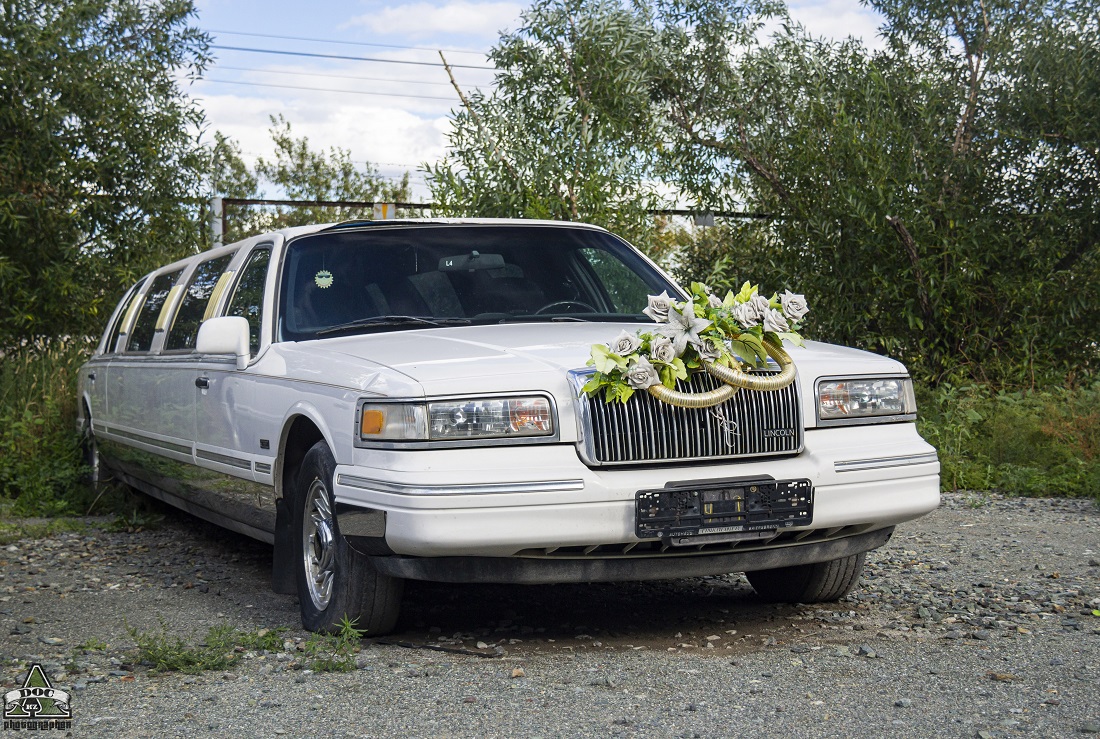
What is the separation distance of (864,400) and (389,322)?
1991mm

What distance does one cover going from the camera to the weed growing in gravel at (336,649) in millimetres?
4188

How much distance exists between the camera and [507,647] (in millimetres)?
4570

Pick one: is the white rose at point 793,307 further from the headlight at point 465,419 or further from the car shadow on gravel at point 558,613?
the car shadow on gravel at point 558,613

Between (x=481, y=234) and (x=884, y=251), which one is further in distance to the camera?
(x=884, y=251)

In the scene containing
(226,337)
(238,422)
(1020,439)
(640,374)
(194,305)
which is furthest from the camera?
(1020,439)

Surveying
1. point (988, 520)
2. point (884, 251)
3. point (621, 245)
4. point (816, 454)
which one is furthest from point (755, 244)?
point (816, 454)

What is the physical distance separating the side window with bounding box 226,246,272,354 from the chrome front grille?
1.92 metres

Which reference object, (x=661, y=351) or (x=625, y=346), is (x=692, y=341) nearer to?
(x=661, y=351)

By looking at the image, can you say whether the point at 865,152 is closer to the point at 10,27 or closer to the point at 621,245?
the point at 621,245

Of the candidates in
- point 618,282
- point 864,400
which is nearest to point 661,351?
point 864,400

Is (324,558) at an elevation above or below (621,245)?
below

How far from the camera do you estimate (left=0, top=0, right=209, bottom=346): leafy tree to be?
10633 millimetres

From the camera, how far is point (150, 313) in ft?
25.8

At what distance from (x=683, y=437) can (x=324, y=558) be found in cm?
149
